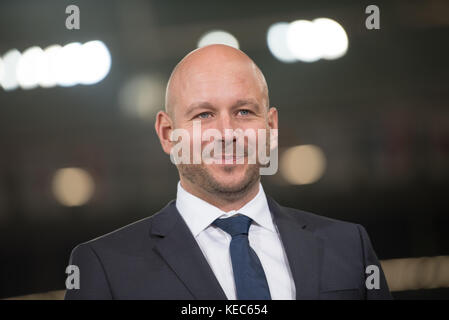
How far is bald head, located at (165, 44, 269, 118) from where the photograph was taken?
1.90 meters

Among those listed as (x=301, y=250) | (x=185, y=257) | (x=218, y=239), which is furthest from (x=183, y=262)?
(x=301, y=250)

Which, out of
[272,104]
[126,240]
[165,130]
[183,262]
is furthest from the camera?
[272,104]

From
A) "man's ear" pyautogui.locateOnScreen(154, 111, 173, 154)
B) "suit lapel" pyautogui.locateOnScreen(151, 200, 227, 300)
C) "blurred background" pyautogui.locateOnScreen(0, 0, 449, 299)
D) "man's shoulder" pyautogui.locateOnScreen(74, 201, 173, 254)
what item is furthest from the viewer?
"blurred background" pyautogui.locateOnScreen(0, 0, 449, 299)

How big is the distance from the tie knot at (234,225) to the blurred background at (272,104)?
54cm

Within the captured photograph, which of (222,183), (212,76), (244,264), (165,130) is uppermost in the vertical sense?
(212,76)

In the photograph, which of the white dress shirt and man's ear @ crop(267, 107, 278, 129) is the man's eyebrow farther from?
the white dress shirt

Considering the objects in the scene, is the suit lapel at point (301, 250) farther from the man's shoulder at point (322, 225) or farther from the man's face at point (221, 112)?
the man's face at point (221, 112)

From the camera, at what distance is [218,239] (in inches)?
75.7

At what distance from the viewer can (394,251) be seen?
254 centimetres

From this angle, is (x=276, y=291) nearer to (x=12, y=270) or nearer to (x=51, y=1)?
(x=12, y=270)

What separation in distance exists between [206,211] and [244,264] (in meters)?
0.23

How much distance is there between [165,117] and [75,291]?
69cm

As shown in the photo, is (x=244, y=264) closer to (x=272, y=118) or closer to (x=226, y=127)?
(x=226, y=127)

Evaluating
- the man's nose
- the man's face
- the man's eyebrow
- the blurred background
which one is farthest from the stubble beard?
the blurred background
